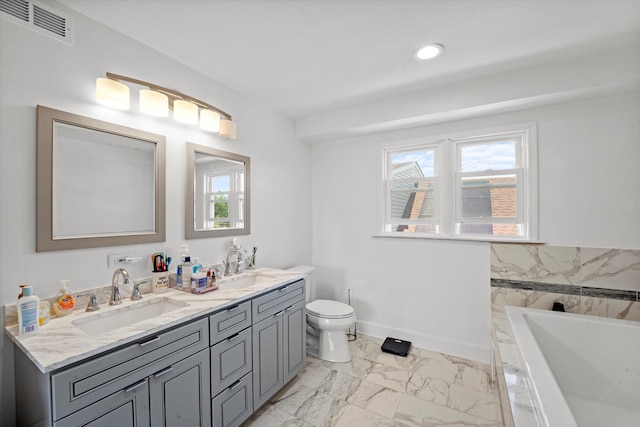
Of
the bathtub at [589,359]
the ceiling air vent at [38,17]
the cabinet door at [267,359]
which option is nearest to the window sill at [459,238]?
the bathtub at [589,359]

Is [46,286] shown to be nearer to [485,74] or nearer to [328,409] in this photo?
[328,409]

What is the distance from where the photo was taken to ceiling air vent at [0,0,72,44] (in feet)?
4.08

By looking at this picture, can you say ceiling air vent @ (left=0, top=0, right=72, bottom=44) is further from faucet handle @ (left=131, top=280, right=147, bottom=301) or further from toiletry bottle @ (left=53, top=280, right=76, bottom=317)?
faucet handle @ (left=131, top=280, right=147, bottom=301)

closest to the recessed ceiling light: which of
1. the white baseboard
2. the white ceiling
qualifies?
the white ceiling

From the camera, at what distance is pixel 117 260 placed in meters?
1.60

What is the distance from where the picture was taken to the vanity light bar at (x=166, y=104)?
4.91ft

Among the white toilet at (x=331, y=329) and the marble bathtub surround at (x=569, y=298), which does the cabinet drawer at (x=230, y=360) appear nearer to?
the white toilet at (x=331, y=329)

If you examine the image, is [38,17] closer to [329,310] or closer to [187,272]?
[187,272]

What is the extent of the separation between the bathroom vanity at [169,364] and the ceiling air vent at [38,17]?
1411mm

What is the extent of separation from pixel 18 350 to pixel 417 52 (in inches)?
106

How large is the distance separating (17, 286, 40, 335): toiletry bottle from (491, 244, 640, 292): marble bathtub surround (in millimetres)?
3009

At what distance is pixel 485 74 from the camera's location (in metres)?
2.11

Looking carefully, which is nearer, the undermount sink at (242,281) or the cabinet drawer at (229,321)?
the cabinet drawer at (229,321)

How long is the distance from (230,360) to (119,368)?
0.62m
